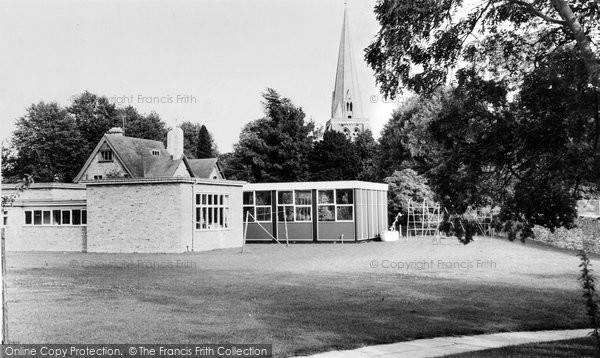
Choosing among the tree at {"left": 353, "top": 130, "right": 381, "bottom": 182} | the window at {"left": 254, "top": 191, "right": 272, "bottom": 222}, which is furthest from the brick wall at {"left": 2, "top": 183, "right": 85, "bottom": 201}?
the tree at {"left": 353, "top": 130, "right": 381, "bottom": 182}

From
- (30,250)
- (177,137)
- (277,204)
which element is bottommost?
(30,250)

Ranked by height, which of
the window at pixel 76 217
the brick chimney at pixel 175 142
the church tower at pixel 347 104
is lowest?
the window at pixel 76 217

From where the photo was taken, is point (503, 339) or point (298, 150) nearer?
point (503, 339)

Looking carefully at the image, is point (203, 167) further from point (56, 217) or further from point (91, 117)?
point (56, 217)

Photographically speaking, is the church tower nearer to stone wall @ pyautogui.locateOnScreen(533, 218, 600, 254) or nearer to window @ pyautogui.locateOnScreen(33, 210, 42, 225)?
stone wall @ pyautogui.locateOnScreen(533, 218, 600, 254)

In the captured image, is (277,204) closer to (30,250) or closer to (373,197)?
(373,197)

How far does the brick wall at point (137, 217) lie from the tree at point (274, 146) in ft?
112

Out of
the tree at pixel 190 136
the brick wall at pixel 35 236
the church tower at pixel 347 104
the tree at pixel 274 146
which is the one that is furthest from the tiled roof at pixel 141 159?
the church tower at pixel 347 104

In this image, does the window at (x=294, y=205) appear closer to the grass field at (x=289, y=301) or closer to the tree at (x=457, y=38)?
the grass field at (x=289, y=301)

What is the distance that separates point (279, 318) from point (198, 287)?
448 cm

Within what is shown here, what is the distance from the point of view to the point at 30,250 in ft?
98.9

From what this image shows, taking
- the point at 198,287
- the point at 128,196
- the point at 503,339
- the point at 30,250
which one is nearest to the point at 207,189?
the point at 128,196

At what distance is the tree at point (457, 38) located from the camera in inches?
306

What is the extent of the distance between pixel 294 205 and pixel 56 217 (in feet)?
40.6
